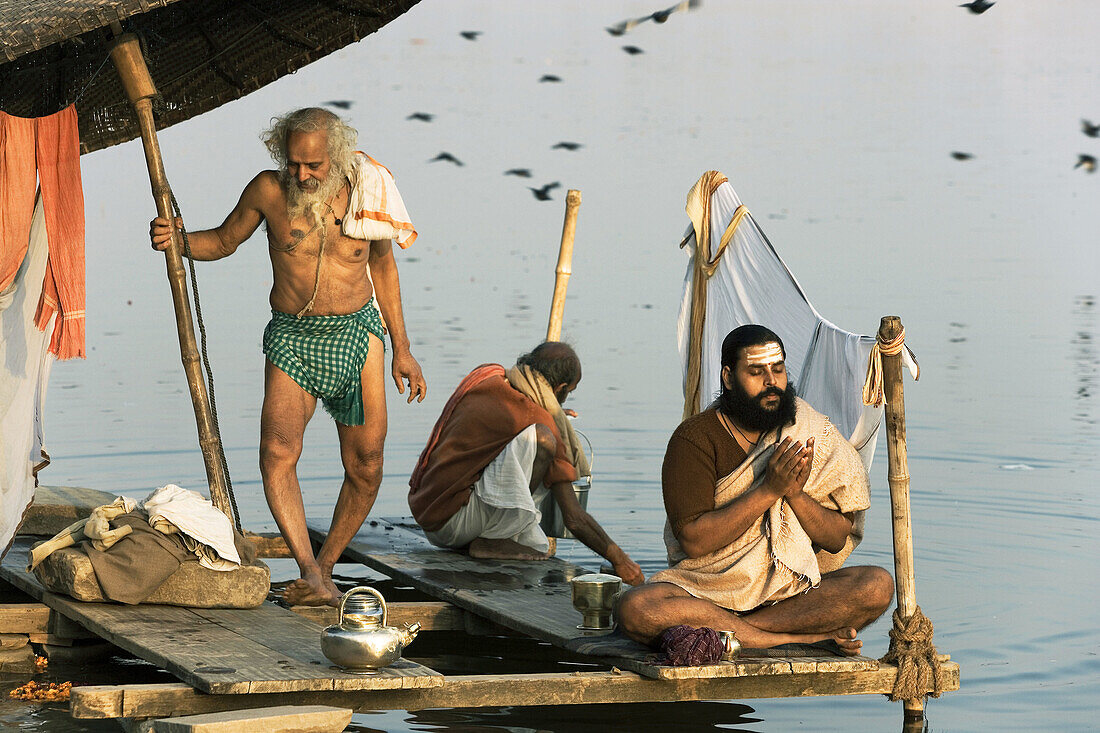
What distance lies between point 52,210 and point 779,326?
10.0ft

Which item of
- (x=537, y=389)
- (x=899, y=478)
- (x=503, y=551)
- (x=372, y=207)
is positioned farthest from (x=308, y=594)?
(x=899, y=478)

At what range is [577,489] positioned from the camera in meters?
7.56

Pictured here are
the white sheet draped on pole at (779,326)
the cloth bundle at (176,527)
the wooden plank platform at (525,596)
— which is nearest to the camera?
the wooden plank platform at (525,596)

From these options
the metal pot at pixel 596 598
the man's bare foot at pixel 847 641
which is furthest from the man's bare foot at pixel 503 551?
the man's bare foot at pixel 847 641

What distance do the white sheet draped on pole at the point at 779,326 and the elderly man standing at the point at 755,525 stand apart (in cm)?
35

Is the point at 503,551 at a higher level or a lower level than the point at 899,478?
lower

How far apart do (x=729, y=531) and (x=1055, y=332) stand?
15.5 m

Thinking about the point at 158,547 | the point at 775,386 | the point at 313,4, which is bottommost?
the point at 158,547

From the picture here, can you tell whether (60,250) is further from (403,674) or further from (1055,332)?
(1055,332)

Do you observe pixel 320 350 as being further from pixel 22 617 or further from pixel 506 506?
pixel 22 617

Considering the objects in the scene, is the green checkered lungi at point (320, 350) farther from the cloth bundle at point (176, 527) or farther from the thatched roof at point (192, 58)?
the thatched roof at point (192, 58)

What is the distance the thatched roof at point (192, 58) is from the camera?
7262mm

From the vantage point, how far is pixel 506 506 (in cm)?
706

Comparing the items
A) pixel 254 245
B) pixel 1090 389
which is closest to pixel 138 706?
pixel 1090 389
